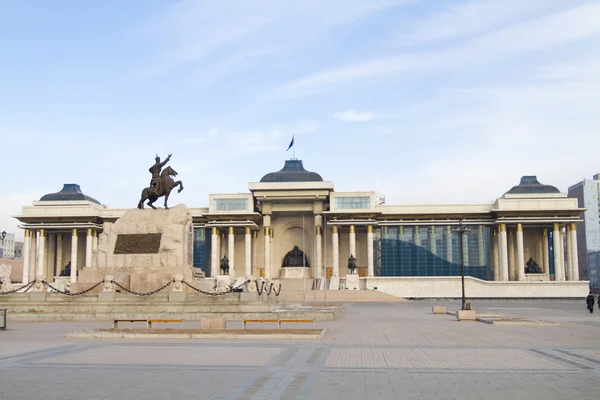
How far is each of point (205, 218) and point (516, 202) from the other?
39.4 meters

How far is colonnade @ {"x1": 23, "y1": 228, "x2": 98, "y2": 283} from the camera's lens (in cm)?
A: 8650

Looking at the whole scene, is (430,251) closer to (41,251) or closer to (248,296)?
(41,251)

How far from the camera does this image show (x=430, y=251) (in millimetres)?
Answer: 87000

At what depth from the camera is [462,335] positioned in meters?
22.3

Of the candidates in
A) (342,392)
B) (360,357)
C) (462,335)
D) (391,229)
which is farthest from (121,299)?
(391,229)

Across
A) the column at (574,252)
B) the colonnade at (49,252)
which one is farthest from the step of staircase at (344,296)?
the colonnade at (49,252)

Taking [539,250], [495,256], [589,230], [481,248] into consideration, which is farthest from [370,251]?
[589,230]

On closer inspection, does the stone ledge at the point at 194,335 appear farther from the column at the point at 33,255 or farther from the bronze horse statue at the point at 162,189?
the column at the point at 33,255

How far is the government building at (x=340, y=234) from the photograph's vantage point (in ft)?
272

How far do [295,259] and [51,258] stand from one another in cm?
3340

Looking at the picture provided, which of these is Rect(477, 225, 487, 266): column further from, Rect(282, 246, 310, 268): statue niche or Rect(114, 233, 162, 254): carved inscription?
Rect(114, 233, 162, 254): carved inscription

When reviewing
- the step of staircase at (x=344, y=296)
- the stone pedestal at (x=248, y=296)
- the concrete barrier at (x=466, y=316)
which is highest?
the stone pedestal at (x=248, y=296)

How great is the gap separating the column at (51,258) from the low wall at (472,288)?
43.2 m

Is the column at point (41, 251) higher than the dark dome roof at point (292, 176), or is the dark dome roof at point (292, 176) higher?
the dark dome roof at point (292, 176)
